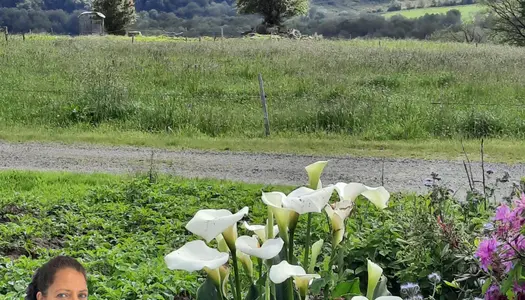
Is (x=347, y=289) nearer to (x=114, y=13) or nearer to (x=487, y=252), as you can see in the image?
(x=487, y=252)

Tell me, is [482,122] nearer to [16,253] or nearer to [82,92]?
[82,92]

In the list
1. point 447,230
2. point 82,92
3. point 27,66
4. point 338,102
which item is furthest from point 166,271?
point 27,66

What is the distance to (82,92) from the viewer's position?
12641 millimetres

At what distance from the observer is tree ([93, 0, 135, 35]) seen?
4616cm

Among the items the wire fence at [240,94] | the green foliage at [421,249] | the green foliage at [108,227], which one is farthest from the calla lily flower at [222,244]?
the wire fence at [240,94]

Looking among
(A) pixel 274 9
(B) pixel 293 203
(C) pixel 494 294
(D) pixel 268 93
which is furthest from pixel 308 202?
(A) pixel 274 9

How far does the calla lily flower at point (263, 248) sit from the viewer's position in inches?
66.2

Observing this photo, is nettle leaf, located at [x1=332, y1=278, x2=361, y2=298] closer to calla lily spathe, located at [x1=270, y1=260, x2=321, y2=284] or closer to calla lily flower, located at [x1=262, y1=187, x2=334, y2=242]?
calla lily flower, located at [x1=262, y1=187, x2=334, y2=242]

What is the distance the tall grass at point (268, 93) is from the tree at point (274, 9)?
27.8m

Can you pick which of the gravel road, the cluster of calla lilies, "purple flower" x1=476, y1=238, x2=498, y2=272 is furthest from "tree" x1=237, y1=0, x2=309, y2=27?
the cluster of calla lilies

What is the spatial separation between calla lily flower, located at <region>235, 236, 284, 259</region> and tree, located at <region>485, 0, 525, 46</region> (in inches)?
1503

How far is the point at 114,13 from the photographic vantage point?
4634 cm

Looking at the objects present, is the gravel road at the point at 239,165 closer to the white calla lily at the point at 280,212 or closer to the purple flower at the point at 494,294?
the purple flower at the point at 494,294

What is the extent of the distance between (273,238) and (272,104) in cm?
1108
